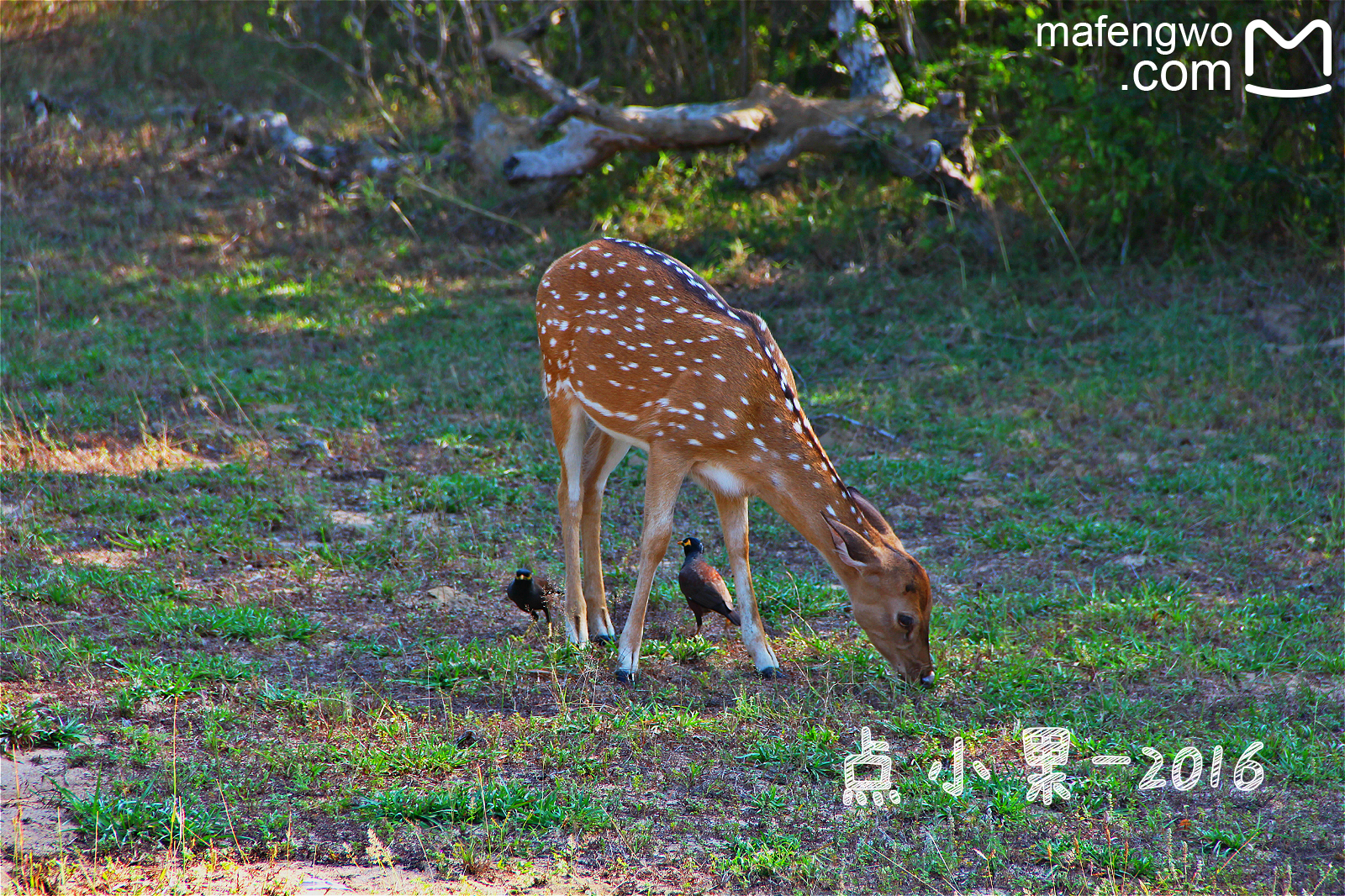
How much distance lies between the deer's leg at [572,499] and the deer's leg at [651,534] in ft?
1.31

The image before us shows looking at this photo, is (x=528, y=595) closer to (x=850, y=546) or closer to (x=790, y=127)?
(x=850, y=546)

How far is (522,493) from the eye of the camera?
7.16m

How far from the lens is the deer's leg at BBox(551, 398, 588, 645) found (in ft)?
18.3

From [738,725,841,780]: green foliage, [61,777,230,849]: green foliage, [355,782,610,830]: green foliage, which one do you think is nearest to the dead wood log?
[738,725,841,780]: green foliage

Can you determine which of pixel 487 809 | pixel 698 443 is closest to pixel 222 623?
pixel 487 809

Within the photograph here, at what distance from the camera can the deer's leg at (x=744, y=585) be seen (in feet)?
17.4

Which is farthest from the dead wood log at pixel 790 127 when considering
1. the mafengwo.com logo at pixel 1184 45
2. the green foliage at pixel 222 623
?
the green foliage at pixel 222 623

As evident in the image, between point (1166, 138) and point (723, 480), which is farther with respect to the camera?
point (1166, 138)

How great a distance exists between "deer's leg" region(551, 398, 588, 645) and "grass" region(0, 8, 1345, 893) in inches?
9.3

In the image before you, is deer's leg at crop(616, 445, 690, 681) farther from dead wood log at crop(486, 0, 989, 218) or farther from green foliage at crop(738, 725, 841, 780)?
dead wood log at crop(486, 0, 989, 218)

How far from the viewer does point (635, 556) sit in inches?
258

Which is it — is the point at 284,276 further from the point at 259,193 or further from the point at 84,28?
the point at 84,28

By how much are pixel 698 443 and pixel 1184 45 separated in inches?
307

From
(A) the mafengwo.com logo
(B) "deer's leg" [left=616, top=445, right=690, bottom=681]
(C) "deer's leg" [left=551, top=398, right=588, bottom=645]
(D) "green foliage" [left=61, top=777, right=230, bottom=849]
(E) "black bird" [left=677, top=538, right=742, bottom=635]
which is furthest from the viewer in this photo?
(A) the mafengwo.com logo
